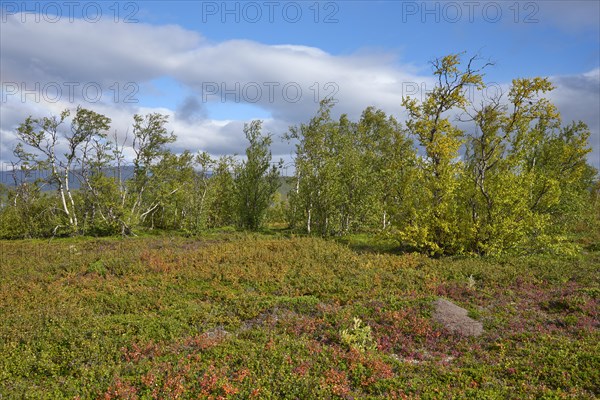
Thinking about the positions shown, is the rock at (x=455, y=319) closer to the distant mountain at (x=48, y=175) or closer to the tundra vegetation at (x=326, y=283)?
the tundra vegetation at (x=326, y=283)

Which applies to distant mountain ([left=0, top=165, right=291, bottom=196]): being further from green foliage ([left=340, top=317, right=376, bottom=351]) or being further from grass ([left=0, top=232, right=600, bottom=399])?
green foliage ([left=340, top=317, right=376, bottom=351])

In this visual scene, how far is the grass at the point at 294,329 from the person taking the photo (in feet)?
34.0

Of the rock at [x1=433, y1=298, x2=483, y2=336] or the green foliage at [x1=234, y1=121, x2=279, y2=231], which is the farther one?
the green foliage at [x1=234, y1=121, x2=279, y2=231]

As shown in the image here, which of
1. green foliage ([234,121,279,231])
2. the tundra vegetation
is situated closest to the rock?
the tundra vegetation

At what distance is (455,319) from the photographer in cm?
1495

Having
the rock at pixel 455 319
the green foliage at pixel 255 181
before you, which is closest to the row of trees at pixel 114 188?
the green foliage at pixel 255 181

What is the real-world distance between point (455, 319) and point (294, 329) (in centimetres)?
662

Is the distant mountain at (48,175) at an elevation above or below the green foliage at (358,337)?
above

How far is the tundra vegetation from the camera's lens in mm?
10859

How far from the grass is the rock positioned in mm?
430

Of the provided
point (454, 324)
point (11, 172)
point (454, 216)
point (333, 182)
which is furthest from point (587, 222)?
point (11, 172)

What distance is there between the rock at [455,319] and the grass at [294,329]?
0.43 m

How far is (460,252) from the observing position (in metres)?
26.2

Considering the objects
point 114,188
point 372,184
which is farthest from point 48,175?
point 372,184
